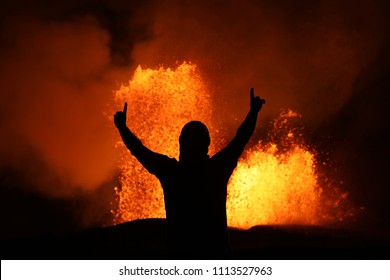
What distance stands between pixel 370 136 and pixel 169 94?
10.7 m

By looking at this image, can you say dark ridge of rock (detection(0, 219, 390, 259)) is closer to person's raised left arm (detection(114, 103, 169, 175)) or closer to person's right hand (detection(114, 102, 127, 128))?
person's right hand (detection(114, 102, 127, 128))

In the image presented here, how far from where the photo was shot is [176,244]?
12.9 feet

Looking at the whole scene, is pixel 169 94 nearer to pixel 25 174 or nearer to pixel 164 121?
pixel 164 121

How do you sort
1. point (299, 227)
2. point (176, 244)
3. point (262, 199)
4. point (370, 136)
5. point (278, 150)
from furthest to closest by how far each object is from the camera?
point (370, 136) < point (278, 150) < point (262, 199) < point (299, 227) < point (176, 244)

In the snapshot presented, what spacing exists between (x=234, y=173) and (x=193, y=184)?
65.2 ft

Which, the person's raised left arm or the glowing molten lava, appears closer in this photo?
the person's raised left arm

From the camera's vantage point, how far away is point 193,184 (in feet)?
13.0

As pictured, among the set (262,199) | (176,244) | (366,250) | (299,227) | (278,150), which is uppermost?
(278,150)

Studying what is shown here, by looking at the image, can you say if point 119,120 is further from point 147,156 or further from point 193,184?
point 193,184

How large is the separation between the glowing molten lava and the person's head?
60.4 feet

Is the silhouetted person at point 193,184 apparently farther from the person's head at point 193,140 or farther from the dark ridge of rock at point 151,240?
the dark ridge of rock at point 151,240

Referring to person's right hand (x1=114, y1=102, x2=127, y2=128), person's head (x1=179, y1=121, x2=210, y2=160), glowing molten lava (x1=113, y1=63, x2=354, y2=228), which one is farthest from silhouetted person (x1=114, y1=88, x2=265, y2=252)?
glowing molten lava (x1=113, y1=63, x2=354, y2=228)

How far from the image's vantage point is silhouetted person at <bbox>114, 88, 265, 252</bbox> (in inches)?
154
